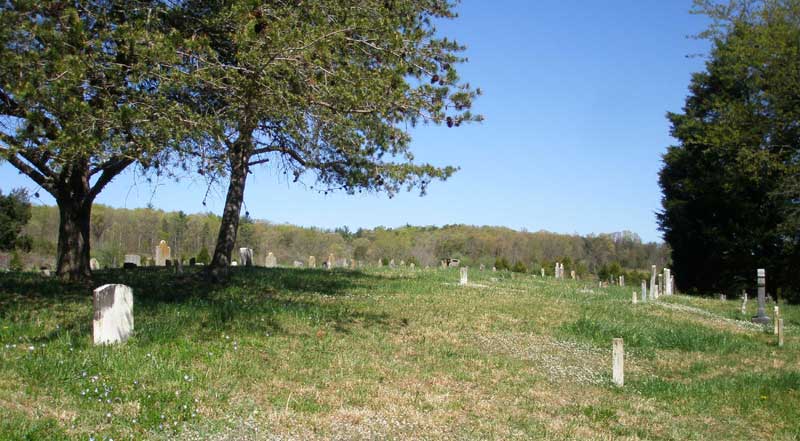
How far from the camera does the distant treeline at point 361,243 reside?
1972 inches

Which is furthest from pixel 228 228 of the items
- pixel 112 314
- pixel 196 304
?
pixel 112 314

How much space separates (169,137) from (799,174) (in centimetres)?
2285

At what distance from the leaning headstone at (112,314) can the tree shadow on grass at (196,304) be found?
0.29 meters

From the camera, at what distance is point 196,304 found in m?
11.3

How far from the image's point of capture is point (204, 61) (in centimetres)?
977

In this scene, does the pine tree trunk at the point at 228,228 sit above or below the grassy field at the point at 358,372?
above

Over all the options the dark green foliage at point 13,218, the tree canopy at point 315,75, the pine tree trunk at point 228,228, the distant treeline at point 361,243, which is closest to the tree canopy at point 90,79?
the tree canopy at point 315,75

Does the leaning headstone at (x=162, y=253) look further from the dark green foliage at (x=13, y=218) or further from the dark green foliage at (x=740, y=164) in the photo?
the dark green foliage at (x=740, y=164)

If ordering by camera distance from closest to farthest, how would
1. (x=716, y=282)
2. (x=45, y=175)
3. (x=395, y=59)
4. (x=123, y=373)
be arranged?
(x=123, y=373), (x=395, y=59), (x=45, y=175), (x=716, y=282)

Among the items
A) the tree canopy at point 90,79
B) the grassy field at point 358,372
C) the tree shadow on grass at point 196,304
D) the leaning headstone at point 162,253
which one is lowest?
the grassy field at point 358,372

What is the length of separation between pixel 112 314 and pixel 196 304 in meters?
2.94

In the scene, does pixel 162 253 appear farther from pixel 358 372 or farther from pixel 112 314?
pixel 358 372

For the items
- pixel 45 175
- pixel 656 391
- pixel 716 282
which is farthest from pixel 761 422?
pixel 716 282

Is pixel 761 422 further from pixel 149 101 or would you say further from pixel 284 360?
pixel 149 101
